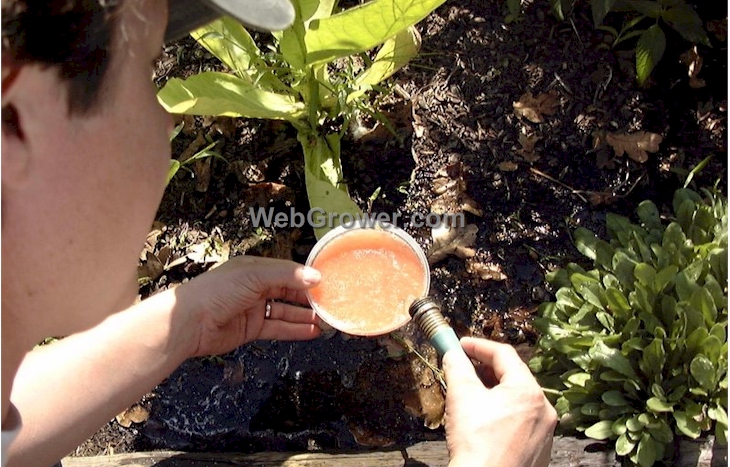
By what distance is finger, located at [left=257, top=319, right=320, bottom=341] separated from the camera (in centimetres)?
209

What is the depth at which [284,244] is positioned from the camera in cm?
236

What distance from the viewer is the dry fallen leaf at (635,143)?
93.6 inches

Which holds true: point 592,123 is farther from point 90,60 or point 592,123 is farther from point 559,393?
point 90,60

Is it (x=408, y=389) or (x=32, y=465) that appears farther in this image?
(x=408, y=389)

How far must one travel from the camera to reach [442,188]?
2.39 meters

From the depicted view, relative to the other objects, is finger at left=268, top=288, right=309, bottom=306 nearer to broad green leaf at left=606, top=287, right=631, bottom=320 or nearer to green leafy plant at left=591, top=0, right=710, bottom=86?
broad green leaf at left=606, top=287, right=631, bottom=320

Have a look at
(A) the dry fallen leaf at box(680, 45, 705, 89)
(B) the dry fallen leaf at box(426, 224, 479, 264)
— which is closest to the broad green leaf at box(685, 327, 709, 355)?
(B) the dry fallen leaf at box(426, 224, 479, 264)

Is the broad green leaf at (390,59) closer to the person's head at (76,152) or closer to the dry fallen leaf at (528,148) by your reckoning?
the dry fallen leaf at (528,148)

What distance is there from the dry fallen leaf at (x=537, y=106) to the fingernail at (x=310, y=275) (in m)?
0.96

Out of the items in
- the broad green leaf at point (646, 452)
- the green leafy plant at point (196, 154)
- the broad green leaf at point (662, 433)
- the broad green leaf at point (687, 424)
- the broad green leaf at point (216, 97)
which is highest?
the broad green leaf at point (216, 97)

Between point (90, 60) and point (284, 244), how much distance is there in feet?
4.53

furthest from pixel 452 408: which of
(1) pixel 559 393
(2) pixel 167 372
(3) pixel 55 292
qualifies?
(3) pixel 55 292

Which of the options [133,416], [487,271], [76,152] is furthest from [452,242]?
[76,152]

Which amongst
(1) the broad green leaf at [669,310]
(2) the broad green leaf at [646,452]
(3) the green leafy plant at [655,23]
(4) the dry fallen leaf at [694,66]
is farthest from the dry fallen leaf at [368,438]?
(4) the dry fallen leaf at [694,66]
